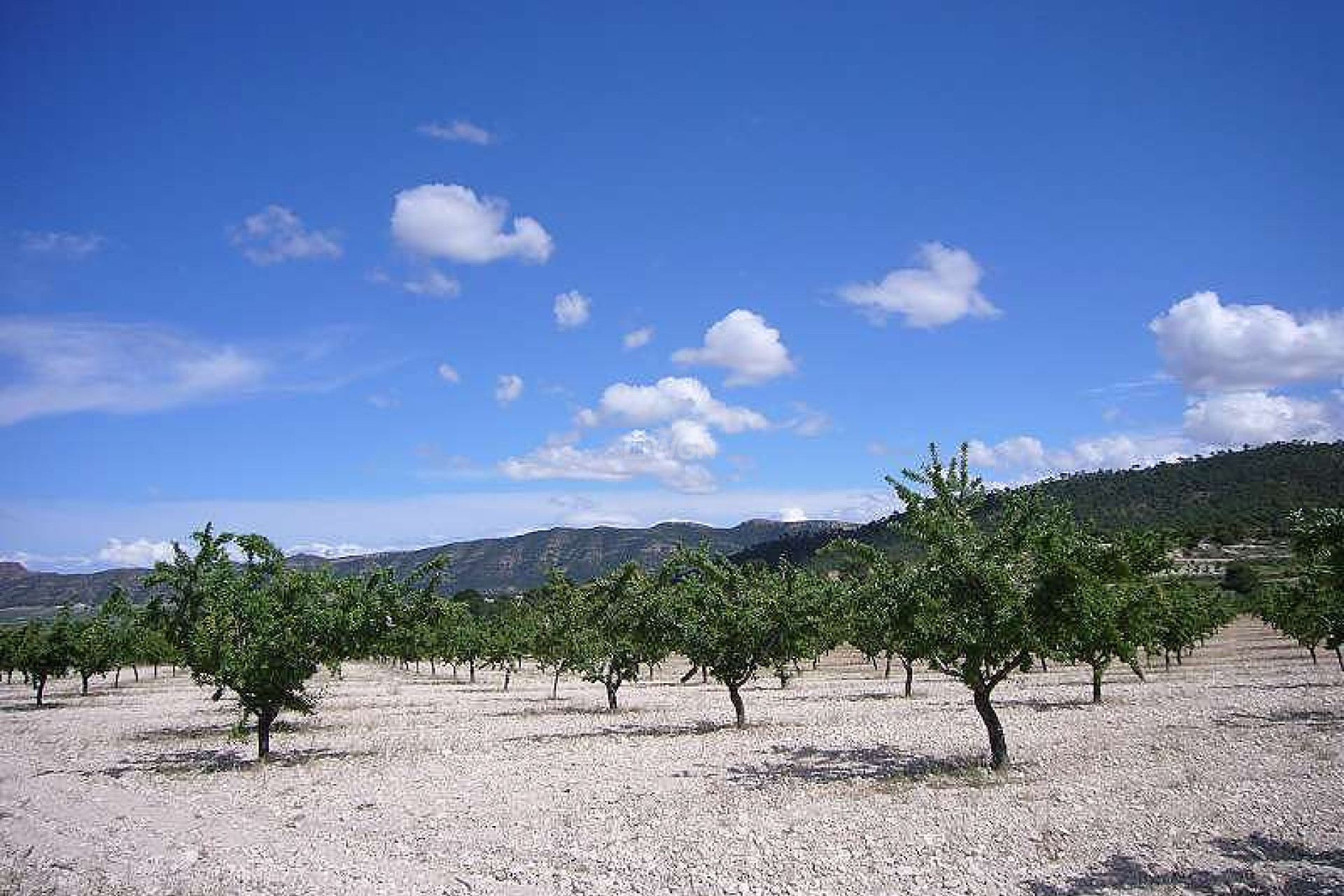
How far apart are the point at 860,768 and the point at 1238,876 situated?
11.0 m

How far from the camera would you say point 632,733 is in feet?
105

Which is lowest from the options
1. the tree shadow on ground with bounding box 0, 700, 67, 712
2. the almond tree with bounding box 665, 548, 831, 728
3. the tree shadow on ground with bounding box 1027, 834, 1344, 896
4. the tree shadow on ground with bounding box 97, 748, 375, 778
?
the tree shadow on ground with bounding box 0, 700, 67, 712

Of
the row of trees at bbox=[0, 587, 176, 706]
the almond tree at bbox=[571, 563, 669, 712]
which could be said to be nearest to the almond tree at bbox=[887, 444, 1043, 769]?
the almond tree at bbox=[571, 563, 669, 712]

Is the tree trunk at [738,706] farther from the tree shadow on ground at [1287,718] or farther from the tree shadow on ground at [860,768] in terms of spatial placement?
the tree shadow on ground at [1287,718]

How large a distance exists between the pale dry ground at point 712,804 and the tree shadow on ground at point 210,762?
0.17 meters

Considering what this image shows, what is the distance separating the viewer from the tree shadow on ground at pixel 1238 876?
1195 cm

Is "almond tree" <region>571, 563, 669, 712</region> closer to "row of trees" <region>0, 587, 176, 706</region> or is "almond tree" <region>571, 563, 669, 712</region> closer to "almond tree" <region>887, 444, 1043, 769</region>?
"almond tree" <region>887, 444, 1043, 769</region>

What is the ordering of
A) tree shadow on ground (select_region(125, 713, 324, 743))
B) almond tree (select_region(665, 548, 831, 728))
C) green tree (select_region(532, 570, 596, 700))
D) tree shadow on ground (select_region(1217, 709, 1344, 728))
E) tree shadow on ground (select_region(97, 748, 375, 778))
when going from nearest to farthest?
tree shadow on ground (select_region(97, 748, 375, 778)) → tree shadow on ground (select_region(1217, 709, 1344, 728)) → almond tree (select_region(665, 548, 831, 728)) → tree shadow on ground (select_region(125, 713, 324, 743)) → green tree (select_region(532, 570, 596, 700))

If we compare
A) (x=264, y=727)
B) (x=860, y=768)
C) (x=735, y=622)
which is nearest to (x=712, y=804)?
(x=860, y=768)

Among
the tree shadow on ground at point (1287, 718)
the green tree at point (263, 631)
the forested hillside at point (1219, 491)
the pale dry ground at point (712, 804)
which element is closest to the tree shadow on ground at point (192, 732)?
the pale dry ground at point (712, 804)

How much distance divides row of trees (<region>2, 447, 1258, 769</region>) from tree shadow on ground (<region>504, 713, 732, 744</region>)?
1.71m

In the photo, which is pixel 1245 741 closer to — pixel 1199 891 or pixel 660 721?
pixel 1199 891

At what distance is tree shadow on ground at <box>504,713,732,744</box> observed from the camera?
102ft

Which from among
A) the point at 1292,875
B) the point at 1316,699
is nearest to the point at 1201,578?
the point at 1316,699
